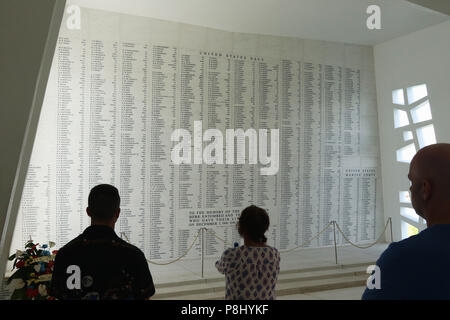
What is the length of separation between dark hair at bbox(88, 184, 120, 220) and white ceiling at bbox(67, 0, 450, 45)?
513 cm

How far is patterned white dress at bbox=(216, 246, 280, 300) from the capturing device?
95.2 inches

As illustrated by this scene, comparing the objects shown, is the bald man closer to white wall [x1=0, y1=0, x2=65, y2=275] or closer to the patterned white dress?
A: the patterned white dress

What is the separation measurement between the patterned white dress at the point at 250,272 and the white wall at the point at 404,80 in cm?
614

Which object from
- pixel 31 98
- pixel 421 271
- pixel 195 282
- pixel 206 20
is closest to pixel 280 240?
pixel 195 282

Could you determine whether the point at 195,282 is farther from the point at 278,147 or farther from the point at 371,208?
the point at 371,208

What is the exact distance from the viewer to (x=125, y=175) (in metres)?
6.66

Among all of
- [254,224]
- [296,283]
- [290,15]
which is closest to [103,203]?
[254,224]

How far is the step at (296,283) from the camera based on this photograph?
5.23m

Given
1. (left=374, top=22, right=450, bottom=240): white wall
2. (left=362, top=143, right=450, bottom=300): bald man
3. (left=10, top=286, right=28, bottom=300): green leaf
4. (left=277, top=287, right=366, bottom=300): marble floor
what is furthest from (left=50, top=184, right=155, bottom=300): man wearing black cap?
(left=374, top=22, right=450, bottom=240): white wall

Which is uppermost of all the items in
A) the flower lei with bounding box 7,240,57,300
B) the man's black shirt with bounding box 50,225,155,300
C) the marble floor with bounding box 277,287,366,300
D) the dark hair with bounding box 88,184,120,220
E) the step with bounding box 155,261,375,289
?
the dark hair with bounding box 88,184,120,220

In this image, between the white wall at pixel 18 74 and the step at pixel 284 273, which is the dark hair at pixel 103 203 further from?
the step at pixel 284 273

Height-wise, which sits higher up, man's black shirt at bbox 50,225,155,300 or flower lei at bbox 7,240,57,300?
man's black shirt at bbox 50,225,155,300

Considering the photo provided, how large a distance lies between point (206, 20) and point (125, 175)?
3.05 m

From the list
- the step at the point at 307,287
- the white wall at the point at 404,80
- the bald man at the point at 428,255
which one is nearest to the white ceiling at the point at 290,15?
the white wall at the point at 404,80
